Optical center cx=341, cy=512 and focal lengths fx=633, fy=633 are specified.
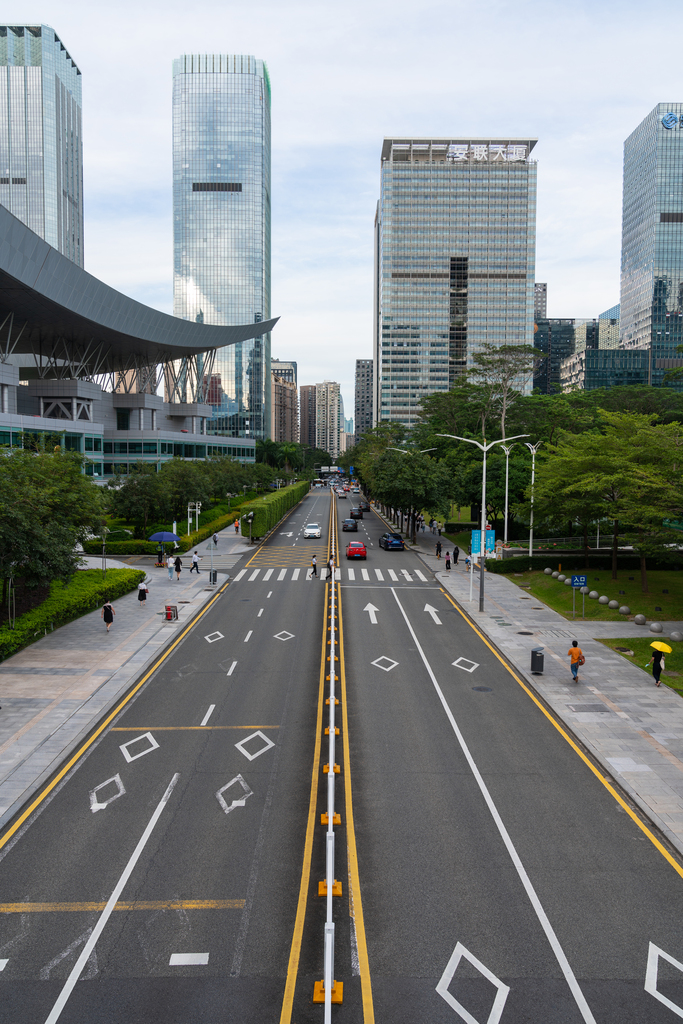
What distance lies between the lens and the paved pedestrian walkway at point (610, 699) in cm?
1430

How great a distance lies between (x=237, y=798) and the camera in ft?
45.2

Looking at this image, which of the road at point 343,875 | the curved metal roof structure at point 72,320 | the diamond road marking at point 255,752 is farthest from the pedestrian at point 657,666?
the curved metal roof structure at point 72,320

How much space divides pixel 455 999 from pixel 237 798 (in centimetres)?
659

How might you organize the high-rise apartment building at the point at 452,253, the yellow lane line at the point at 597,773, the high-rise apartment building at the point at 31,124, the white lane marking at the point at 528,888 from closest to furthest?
the white lane marking at the point at 528,888 < the yellow lane line at the point at 597,773 < the high-rise apartment building at the point at 31,124 < the high-rise apartment building at the point at 452,253

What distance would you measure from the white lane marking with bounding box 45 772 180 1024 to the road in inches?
1.2

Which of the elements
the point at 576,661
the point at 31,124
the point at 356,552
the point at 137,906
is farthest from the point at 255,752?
the point at 31,124

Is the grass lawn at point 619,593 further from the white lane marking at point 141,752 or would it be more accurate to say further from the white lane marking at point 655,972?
the white lane marking at point 141,752

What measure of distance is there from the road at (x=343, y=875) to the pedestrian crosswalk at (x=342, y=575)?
21.6 m

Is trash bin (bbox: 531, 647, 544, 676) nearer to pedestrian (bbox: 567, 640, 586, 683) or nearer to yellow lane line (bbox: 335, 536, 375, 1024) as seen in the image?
pedestrian (bbox: 567, 640, 586, 683)

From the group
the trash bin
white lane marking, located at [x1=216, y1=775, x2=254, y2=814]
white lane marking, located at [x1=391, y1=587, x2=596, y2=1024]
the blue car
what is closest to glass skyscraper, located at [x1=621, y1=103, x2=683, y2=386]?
the blue car

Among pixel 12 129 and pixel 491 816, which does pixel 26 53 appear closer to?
pixel 12 129

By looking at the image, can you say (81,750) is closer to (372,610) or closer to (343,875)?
(343,875)

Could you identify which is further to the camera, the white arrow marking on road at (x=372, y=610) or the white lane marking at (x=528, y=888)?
the white arrow marking on road at (x=372, y=610)

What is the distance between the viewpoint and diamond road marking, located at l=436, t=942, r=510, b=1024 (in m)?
8.14
